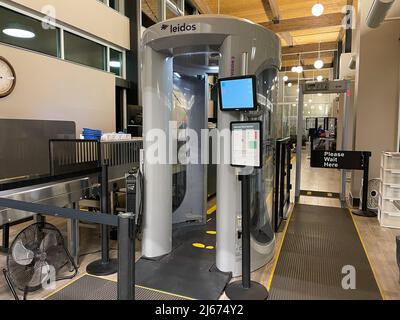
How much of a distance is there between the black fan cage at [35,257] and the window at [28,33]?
2999mm

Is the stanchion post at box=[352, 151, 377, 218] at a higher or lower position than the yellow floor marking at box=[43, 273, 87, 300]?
higher

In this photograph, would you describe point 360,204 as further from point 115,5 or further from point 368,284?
point 115,5

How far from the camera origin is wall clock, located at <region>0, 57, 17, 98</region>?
12.9 feet

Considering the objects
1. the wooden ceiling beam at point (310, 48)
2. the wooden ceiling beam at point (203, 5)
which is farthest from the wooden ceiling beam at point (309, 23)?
the wooden ceiling beam at point (310, 48)

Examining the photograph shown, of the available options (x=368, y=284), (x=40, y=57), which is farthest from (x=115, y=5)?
(x=368, y=284)

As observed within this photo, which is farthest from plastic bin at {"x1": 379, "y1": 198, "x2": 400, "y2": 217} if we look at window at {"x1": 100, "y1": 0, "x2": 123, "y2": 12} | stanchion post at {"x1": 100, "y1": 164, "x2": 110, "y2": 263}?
window at {"x1": 100, "y1": 0, "x2": 123, "y2": 12}

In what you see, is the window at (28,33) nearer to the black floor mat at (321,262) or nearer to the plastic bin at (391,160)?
the black floor mat at (321,262)

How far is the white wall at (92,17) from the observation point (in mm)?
4742

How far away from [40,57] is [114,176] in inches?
101

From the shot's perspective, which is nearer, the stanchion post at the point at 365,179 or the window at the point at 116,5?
the stanchion post at the point at 365,179

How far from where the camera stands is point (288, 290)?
102 inches

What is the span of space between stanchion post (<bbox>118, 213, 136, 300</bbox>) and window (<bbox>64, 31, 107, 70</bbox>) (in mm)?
4590

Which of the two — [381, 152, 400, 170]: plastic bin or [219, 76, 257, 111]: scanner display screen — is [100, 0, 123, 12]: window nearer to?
[219, 76, 257, 111]: scanner display screen

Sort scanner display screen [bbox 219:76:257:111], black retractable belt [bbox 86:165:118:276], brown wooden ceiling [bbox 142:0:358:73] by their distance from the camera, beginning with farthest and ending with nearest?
brown wooden ceiling [bbox 142:0:358:73], black retractable belt [bbox 86:165:118:276], scanner display screen [bbox 219:76:257:111]
